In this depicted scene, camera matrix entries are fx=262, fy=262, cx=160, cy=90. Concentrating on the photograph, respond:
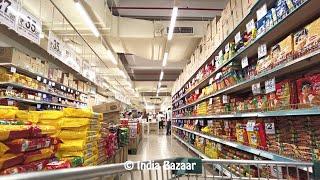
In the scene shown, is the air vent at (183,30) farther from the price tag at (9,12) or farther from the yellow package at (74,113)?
the yellow package at (74,113)

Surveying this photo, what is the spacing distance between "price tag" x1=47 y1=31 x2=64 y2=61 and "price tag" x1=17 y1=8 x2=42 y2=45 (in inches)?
26.1

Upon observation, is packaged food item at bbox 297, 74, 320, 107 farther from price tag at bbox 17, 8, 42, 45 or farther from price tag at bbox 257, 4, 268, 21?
price tag at bbox 17, 8, 42, 45

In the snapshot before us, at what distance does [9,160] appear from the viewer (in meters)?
1.50

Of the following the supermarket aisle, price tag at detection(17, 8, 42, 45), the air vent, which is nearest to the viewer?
price tag at detection(17, 8, 42, 45)

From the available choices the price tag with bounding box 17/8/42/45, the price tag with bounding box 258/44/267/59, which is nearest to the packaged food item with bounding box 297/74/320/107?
the price tag with bounding box 258/44/267/59

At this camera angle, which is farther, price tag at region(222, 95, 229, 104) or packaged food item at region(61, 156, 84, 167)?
price tag at region(222, 95, 229, 104)

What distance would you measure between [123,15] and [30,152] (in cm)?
699

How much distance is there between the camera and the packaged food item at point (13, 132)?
1.46 metres

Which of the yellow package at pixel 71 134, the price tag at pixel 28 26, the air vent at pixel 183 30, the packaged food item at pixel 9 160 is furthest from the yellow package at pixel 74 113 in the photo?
the air vent at pixel 183 30

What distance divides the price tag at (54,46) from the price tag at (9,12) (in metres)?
1.43

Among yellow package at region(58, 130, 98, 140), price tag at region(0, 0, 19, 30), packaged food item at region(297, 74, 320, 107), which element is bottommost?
yellow package at region(58, 130, 98, 140)

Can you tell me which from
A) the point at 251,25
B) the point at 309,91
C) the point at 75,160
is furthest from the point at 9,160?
the point at 251,25

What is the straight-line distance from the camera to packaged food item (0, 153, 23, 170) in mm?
1444

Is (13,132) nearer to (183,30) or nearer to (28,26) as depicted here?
(28,26)
